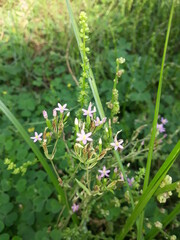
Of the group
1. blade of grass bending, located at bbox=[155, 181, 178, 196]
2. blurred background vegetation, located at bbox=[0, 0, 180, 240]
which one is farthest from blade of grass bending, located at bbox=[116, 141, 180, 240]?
blurred background vegetation, located at bbox=[0, 0, 180, 240]

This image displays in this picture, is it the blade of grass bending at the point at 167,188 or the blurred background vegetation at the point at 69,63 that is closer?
the blade of grass bending at the point at 167,188

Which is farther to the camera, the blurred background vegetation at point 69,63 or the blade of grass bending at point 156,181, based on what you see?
the blurred background vegetation at point 69,63

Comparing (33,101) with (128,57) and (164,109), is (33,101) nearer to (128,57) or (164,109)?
(128,57)

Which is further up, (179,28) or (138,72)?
(179,28)

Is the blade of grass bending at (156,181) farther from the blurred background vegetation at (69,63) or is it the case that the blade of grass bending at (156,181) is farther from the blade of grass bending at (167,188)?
the blurred background vegetation at (69,63)

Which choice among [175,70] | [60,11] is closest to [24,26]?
[60,11]

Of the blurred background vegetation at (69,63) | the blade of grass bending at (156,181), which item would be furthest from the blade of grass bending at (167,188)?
the blurred background vegetation at (69,63)

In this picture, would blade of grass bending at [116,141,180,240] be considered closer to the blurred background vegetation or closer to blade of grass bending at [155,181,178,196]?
blade of grass bending at [155,181,178,196]

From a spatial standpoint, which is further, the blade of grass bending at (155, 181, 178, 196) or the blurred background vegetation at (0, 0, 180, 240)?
the blurred background vegetation at (0, 0, 180, 240)
